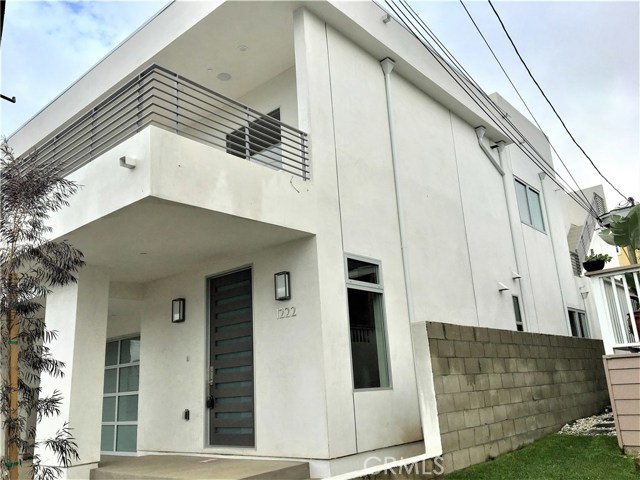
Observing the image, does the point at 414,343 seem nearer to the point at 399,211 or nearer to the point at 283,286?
the point at 283,286

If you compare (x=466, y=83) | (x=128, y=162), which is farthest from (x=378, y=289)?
(x=466, y=83)

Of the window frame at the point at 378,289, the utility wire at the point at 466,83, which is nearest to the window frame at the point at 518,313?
the utility wire at the point at 466,83

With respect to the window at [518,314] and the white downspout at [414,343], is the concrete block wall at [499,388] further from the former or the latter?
the window at [518,314]

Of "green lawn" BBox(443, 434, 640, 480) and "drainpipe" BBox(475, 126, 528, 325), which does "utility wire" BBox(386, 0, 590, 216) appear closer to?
"drainpipe" BBox(475, 126, 528, 325)

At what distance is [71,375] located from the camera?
5906 mm

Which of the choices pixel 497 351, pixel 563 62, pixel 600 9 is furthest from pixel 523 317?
pixel 600 9

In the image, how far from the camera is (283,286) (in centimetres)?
589

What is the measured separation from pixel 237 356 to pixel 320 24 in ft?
14.7

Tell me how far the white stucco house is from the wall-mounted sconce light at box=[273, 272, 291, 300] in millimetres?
20

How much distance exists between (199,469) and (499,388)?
150 inches

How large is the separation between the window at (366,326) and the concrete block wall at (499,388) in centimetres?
93

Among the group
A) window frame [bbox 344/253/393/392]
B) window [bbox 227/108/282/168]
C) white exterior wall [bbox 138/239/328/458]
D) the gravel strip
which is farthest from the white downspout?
the gravel strip

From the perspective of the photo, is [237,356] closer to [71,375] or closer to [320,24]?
[71,375]

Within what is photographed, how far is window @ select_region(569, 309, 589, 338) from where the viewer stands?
12.4 metres
